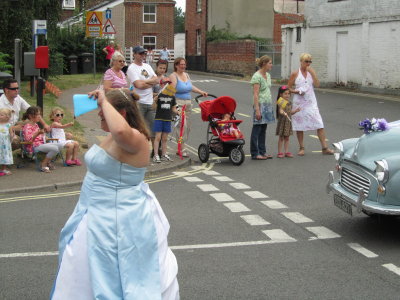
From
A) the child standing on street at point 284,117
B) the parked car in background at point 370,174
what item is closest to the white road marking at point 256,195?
the parked car in background at point 370,174

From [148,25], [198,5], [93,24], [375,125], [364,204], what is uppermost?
[198,5]

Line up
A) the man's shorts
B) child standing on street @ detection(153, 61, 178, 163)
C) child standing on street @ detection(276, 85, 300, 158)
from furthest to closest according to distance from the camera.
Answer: child standing on street @ detection(276, 85, 300, 158) → the man's shorts → child standing on street @ detection(153, 61, 178, 163)

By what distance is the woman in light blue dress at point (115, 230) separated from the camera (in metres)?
4.41

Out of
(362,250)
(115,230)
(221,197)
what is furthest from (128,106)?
(221,197)

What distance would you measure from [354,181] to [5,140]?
6.21m

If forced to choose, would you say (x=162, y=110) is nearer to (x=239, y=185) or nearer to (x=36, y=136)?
(x=36, y=136)

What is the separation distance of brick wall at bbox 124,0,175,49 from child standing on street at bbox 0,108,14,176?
5564 cm

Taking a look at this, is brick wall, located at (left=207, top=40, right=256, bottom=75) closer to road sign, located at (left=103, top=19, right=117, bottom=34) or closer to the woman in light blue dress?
road sign, located at (left=103, top=19, right=117, bottom=34)

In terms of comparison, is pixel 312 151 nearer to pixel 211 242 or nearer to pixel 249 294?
pixel 211 242

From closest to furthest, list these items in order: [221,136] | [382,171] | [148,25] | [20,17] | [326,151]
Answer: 1. [382,171]
2. [221,136]
3. [326,151]
4. [20,17]
5. [148,25]

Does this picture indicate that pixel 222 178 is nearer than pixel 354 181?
No

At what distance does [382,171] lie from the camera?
7246 millimetres

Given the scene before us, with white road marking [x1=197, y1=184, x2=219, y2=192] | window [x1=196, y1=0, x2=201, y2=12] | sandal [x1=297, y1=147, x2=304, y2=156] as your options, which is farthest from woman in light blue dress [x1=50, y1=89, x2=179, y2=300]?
window [x1=196, y1=0, x2=201, y2=12]

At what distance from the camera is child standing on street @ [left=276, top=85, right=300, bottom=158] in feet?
45.3
